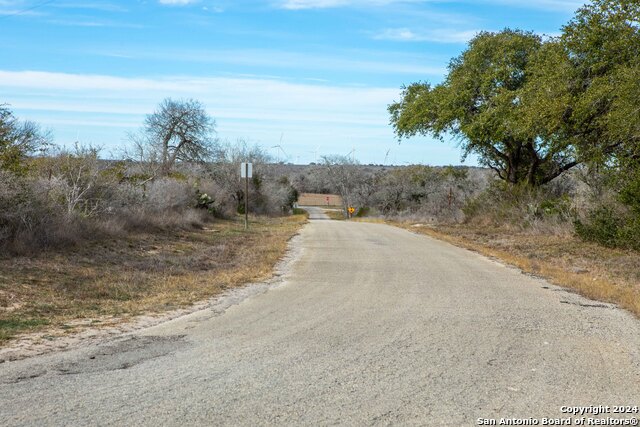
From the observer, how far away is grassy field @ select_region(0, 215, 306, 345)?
855 centimetres

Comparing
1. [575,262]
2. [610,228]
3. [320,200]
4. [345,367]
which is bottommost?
[320,200]

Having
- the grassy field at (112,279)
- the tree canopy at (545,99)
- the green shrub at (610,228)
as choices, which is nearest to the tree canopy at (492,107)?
the tree canopy at (545,99)

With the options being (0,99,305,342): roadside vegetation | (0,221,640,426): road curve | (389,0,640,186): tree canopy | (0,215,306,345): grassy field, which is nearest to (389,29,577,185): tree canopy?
(389,0,640,186): tree canopy

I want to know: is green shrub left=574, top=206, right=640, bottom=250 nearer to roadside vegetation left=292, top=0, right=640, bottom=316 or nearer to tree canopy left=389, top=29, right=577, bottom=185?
roadside vegetation left=292, top=0, right=640, bottom=316

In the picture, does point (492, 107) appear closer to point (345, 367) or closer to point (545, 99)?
point (545, 99)

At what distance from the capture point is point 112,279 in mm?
11625

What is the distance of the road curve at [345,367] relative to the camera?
15.4 ft

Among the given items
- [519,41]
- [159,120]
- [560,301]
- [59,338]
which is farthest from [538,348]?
[159,120]

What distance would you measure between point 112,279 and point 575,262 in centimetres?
1298

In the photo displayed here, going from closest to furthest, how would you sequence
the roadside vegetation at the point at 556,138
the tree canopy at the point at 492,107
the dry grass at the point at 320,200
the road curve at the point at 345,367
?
the road curve at the point at 345,367, the roadside vegetation at the point at 556,138, the tree canopy at the point at 492,107, the dry grass at the point at 320,200

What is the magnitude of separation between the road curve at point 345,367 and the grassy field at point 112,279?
1279 mm

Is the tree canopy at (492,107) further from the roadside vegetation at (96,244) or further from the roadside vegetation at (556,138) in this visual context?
the roadside vegetation at (96,244)

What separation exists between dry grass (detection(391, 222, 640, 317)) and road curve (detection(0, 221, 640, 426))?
66.9 inches

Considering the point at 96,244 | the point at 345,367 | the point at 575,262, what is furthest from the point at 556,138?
the point at 345,367
